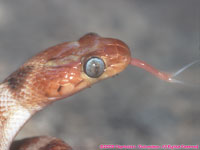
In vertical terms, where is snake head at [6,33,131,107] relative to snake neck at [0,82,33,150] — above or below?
above

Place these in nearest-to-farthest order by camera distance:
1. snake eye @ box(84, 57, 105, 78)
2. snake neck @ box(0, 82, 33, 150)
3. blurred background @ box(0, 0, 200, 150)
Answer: snake eye @ box(84, 57, 105, 78) → snake neck @ box(0, 82, 33, 150) → blurred background @ box(0, 0, 200, 150)

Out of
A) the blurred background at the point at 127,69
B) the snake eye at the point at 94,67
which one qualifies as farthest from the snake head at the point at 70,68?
the blurred background at the point at 127,69

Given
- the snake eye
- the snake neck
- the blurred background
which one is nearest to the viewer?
the snake eye

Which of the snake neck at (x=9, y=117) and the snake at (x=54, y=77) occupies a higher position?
the snake at (x=54, y=77)

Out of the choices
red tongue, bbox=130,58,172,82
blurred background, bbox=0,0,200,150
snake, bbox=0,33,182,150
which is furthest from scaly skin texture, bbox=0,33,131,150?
blurred background, bbox=0,0,200,150

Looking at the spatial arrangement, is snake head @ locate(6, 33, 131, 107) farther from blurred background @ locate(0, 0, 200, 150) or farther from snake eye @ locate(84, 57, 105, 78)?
blurred background @ locate(0, 0, 200, 150)

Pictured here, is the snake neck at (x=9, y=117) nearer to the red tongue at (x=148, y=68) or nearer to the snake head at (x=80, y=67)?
the snake head at (x=80, y=67)

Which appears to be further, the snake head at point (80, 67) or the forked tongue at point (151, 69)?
the forked tongue at point (151, 69)

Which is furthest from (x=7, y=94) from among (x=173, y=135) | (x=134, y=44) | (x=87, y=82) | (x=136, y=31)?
(x=136, y=31)

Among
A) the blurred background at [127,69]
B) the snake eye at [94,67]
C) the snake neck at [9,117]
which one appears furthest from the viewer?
the blurred background at [127,69]
